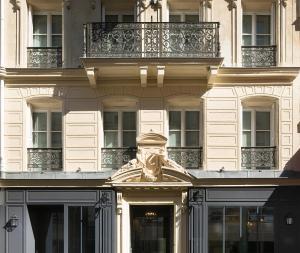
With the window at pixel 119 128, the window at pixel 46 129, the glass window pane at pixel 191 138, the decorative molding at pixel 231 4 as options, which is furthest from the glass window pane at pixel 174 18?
the window at pixel 46 129

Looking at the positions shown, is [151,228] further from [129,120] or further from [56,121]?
[56,121]

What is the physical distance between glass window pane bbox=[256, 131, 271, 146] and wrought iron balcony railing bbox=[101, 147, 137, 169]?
11.8 feet

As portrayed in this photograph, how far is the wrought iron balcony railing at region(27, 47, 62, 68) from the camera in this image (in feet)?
64.1

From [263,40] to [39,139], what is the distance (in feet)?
23.6

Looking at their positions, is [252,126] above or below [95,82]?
below

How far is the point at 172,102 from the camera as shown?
63.9 feet

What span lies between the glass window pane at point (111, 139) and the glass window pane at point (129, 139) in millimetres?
264

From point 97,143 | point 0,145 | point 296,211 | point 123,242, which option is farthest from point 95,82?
point 296,211

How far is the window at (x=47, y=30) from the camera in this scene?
19.8m

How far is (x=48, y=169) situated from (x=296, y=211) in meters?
7.23

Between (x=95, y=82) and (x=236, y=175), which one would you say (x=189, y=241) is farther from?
(x=95, y=82)

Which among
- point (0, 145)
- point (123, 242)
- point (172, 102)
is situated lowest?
point (123, 242)

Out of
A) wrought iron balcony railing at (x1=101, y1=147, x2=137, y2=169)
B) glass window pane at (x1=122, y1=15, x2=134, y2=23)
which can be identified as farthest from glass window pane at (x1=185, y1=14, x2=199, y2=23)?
wrought iron balcony railing at (x1=101, y1=147, x2=137, y2=169)

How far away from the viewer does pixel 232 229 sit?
Result: 19.2 meters
